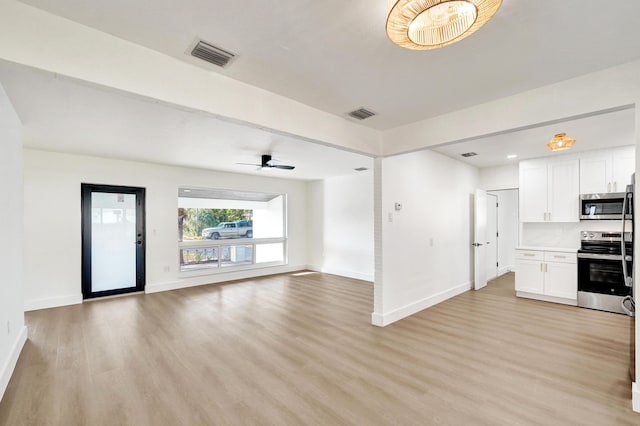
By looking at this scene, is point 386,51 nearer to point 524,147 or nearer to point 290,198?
point 524,147

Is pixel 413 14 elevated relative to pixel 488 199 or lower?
elevated

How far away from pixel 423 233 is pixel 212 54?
386cm

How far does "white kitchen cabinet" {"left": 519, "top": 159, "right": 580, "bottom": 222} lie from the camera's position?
520 cm

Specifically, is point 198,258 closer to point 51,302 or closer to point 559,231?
point 51,302

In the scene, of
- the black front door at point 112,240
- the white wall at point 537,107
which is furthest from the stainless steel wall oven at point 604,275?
the black front door at point 112,240

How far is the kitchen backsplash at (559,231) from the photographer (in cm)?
508

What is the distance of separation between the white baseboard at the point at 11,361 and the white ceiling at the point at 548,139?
191 inches

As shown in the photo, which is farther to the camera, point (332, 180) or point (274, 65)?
point (332, 180)

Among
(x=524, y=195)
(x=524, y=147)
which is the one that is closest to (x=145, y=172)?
(x=524, y=147)

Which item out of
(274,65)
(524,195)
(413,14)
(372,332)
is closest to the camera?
(413,14)

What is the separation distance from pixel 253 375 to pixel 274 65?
267 centimetres

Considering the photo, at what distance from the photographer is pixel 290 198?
8352 mm

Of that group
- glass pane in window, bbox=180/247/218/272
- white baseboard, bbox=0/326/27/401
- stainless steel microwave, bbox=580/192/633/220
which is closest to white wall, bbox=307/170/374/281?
glass pane in window, bbox=180/247/218/272

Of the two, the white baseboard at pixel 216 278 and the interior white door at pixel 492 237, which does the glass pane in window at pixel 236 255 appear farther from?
the interior white door at pixel 492 237
